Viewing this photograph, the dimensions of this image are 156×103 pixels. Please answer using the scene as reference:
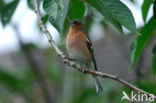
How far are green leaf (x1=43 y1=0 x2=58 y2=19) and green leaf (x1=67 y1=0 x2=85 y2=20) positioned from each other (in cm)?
53

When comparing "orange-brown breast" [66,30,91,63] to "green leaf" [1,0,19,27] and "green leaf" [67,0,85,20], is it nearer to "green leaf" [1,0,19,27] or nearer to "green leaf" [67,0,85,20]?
"green leaf" [1,0,19,27]

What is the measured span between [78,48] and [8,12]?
1.50 m

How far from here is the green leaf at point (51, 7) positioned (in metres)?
2.43

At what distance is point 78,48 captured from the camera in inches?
195

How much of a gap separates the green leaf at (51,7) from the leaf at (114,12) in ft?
0.80

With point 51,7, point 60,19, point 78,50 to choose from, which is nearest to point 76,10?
point 60,19

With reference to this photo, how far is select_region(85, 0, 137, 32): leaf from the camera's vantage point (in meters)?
2.47

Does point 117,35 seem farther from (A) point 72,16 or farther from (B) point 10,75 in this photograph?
(A) point 72,16

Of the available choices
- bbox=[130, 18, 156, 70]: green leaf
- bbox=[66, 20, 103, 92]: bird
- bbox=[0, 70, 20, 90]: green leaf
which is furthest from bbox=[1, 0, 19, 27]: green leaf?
bbox=[0, 70, 20, 90]: green leaf

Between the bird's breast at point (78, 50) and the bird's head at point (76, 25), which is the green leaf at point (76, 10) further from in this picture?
the bird's head at point (76, 25)

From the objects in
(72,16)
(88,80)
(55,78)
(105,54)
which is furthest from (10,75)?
(105,54)

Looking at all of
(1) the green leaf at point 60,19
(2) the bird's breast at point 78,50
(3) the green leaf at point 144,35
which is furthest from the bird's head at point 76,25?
(1) the green leaf at point 60,19

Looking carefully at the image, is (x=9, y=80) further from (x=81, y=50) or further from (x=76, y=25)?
(x=81, y=50)

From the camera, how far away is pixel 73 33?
17.2ft
